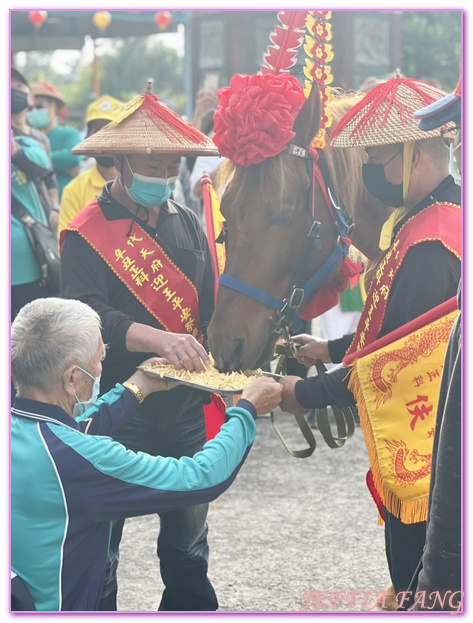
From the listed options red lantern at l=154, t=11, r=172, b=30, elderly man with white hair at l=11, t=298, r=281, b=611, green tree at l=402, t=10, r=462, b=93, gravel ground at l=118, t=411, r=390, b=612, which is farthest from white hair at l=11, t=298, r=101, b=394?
green tree at l=402, t=10, r=462, b=93

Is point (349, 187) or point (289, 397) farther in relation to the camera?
point (349, 187)

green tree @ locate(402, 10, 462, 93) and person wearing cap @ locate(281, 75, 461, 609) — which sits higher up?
green tree @ locate(402, 10, 462, 93)

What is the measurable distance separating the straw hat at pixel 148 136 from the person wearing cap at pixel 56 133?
15.8 feet

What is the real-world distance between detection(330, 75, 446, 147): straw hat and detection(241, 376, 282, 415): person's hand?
82 centimetres

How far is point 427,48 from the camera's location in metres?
22.6

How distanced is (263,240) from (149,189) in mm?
490

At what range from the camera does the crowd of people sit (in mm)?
2100

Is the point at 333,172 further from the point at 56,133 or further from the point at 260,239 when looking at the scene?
the point at 56,133

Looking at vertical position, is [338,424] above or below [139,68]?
below

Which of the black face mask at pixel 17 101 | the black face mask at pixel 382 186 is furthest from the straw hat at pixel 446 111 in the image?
the black face mask at pixel 17 101

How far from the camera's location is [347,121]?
9.26 feet

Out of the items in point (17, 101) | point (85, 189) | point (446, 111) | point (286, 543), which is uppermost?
point (17, 101)

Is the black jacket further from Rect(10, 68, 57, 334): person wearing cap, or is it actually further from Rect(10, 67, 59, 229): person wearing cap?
Rect(10, 67, 59, 229): person wearing cap

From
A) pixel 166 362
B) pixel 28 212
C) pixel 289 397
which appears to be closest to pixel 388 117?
pixel 289 397
